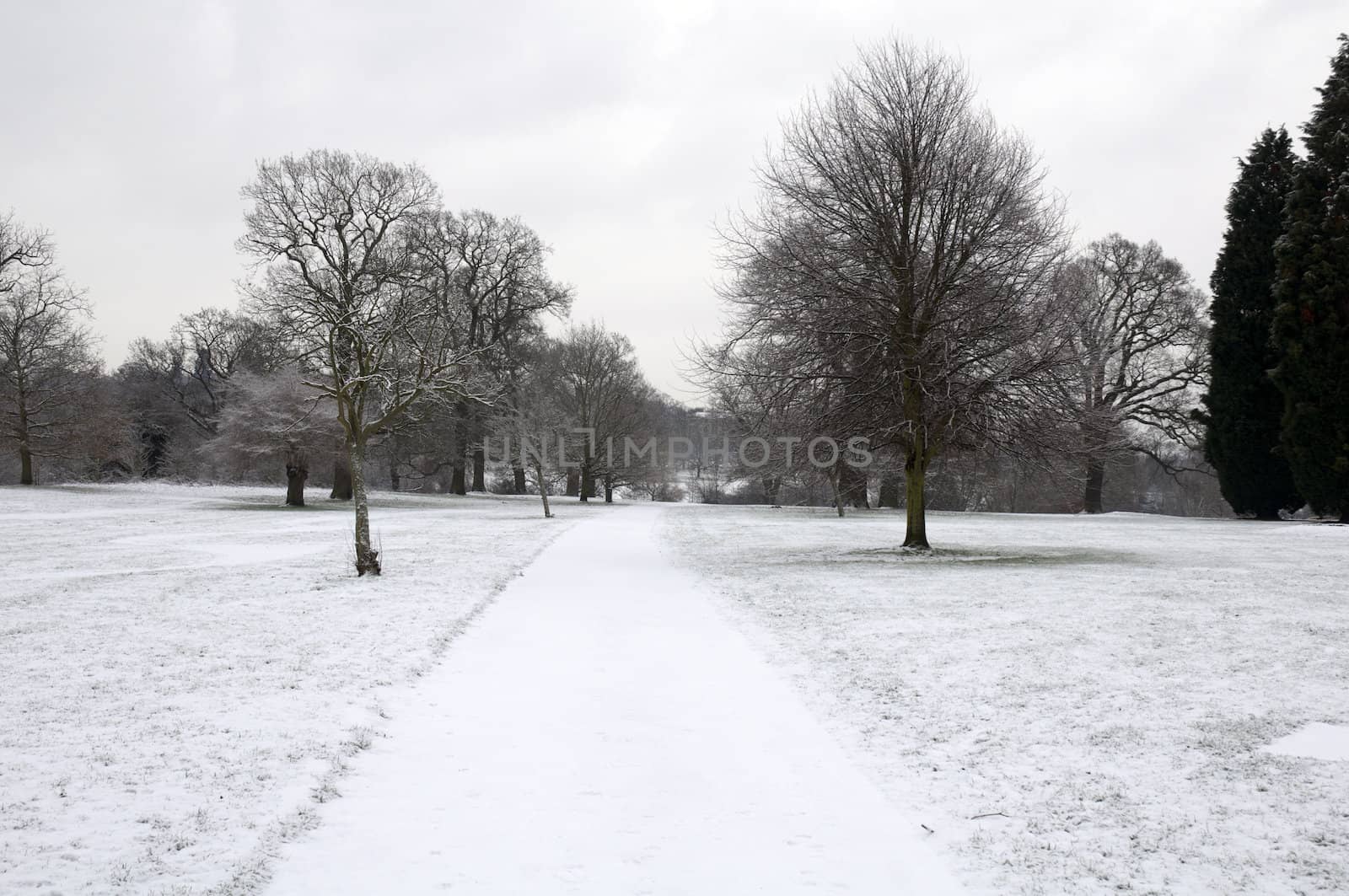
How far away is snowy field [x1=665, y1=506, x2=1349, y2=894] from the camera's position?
12.8 feet

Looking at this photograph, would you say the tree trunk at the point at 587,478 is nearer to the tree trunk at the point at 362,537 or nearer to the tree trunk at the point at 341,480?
the tree trunk at the point at 341,480

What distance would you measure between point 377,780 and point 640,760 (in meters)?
1.52

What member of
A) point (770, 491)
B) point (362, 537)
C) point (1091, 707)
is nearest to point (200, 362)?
point (770, 491)

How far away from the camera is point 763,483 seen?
1973 inches

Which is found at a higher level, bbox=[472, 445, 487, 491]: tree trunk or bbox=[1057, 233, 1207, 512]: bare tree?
bbox=[1057, 233, 1207, 512]: bare tree

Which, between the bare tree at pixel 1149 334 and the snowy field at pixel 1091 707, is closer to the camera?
the snowy field at pixel 1091 707

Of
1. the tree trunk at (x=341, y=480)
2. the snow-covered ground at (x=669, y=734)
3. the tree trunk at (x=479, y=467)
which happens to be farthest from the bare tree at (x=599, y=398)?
the snow-covered ground at (x=669, y=734)

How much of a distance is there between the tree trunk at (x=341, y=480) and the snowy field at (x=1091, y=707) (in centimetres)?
2610

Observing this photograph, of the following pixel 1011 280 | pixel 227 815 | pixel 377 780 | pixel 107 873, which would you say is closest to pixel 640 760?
pixel 377 780

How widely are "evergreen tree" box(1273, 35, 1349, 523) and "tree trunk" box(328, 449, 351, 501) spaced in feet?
113

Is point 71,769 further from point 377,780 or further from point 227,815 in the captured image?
point 377,780

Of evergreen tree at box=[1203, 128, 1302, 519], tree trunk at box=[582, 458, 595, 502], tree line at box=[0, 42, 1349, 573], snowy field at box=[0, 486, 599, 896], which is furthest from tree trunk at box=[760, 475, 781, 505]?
snowy field at box=[0, 486, 599, 896]

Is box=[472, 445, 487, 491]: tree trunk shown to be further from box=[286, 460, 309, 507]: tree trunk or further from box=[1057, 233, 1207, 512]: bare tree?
box=[1057, 233, 1207, 512]: bare tree

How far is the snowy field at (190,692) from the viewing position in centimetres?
383
